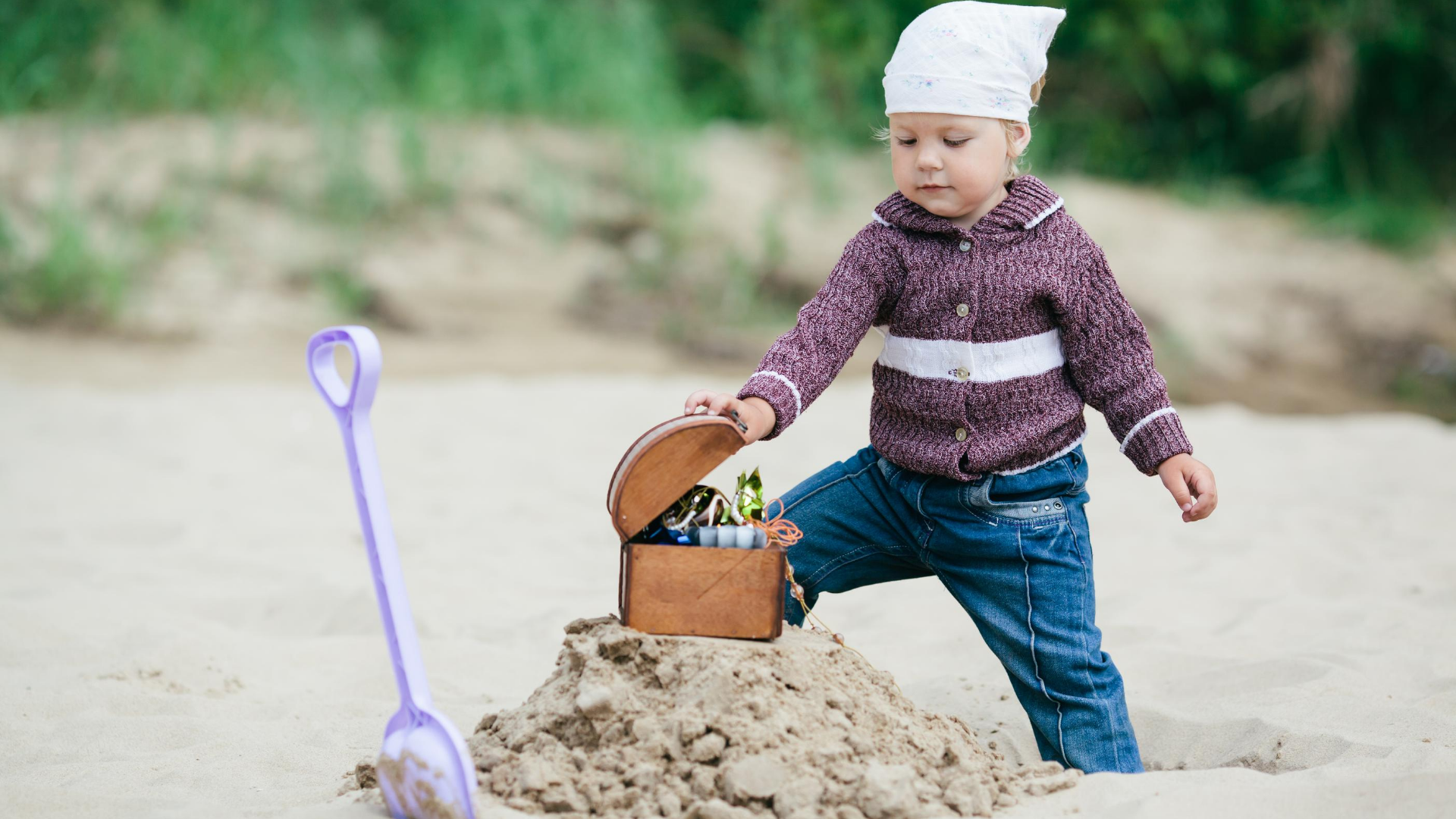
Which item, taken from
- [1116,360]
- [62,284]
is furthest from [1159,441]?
[62,284]

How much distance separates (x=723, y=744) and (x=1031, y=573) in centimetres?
61

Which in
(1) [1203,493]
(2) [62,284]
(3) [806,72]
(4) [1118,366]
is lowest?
(1) [1203,493]

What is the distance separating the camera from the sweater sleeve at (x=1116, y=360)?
210 centimetres

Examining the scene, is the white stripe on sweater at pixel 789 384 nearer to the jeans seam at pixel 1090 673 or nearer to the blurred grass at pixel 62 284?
the jeans seam at pixel 1090 673

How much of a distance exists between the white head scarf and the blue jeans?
22.4 inches

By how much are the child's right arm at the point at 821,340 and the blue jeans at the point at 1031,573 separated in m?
0.26

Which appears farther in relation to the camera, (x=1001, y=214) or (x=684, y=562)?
(x=1001, y=214)


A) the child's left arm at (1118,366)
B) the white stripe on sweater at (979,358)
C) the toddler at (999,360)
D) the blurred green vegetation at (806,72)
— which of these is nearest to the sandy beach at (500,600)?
the toddler at (999,360)

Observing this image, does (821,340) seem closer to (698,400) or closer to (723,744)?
(698,400)

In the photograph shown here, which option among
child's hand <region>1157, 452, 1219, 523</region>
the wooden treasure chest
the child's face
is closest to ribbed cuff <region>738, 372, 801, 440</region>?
the wooden treasure chest

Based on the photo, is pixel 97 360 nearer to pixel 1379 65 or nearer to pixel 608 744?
pixel 608 744

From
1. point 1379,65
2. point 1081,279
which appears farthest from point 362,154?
point 1379,65

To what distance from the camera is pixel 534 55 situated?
757 cm

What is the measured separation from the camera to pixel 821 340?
6.74 ft
